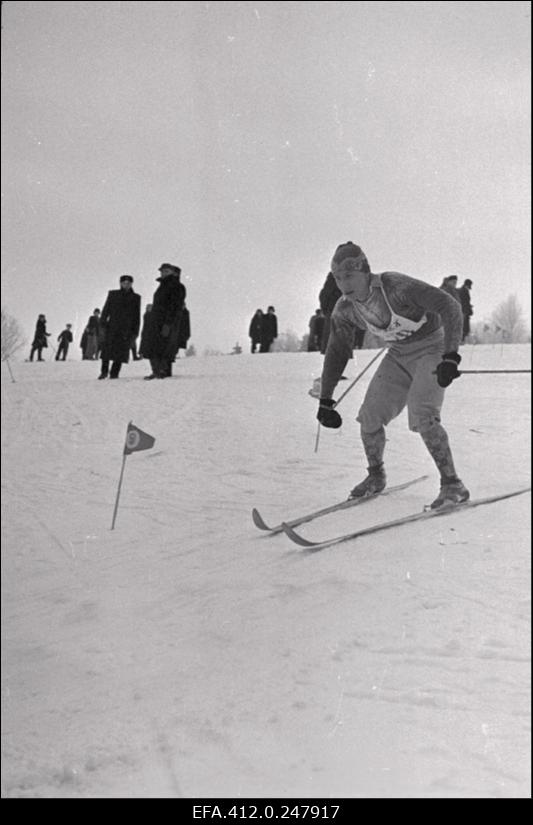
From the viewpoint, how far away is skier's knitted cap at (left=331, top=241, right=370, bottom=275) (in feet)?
5.65

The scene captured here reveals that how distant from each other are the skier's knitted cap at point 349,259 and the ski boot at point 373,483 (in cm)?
66

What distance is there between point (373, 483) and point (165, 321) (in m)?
3.79

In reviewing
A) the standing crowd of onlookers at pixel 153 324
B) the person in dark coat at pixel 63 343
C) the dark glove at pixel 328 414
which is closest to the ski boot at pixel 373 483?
the dark glove at pixel 328 414

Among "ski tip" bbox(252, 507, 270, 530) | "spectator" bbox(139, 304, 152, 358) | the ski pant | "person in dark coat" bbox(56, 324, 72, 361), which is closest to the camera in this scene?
the ski pant

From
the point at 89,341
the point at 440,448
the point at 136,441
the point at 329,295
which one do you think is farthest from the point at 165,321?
the point at 89,341

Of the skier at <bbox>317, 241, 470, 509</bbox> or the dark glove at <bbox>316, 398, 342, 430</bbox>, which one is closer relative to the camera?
the skier at <bbox>317, 241, 470, 509</bbox>

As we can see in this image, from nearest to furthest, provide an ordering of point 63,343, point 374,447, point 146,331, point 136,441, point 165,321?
point 374,447 → point 136,441 → point 165,321 → point 146,331 → point 63,343

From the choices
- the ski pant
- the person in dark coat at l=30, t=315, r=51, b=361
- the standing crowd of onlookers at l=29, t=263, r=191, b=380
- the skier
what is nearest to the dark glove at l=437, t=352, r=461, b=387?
the skier

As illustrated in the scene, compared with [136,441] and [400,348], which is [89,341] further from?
[400,348]

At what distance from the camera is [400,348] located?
1.94 metres

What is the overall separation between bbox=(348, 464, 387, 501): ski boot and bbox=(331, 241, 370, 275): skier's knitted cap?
661 mm

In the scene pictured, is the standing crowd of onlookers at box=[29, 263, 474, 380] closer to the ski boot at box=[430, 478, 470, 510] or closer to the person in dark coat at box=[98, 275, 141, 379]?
the person in dark coat at box=[98, 275, 141, 379]

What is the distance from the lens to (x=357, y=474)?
2.47 m
